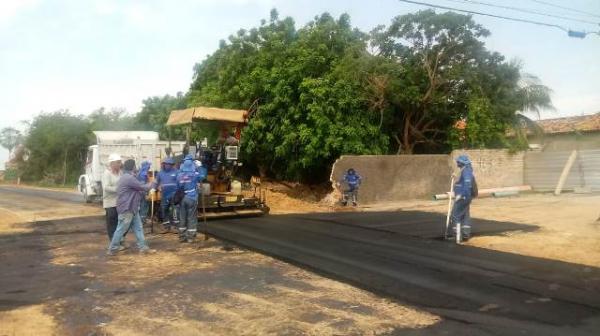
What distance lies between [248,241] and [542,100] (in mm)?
18622

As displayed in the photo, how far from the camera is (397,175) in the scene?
20.4 meters

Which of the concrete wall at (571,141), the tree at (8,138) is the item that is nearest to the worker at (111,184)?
the concrete wall at (571,141)

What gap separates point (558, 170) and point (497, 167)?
264cm

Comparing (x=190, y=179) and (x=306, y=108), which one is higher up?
(x=306, y=108)

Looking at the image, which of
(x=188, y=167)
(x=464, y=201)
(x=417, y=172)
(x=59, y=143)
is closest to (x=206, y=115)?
(x=188, y=167)

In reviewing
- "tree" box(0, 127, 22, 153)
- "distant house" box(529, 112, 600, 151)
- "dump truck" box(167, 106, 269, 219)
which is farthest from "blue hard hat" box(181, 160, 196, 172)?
"tree" box(0, 127, 22, 153)

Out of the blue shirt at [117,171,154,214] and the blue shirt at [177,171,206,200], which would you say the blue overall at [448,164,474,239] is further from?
the blue shirt at [117,171,154,214]

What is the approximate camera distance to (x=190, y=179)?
10.9 metres

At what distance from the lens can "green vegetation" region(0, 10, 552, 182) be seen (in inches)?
813

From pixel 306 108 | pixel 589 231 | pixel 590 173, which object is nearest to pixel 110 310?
pixel 589 231

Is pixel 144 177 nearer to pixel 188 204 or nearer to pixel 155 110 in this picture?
pixel 188 204

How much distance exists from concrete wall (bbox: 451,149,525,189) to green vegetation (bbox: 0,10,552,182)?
0.67 metres

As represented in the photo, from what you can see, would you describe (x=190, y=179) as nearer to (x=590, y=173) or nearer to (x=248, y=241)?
(x=248, y=241)

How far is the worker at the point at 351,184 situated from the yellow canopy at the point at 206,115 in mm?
4992
